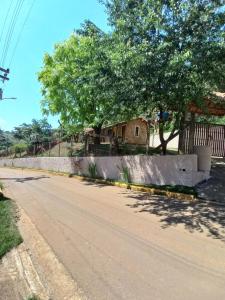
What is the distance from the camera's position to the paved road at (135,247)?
6.31 meters

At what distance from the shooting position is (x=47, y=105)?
1348 inches

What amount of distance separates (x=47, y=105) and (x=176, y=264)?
28287mm

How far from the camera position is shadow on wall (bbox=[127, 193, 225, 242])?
9898 mm

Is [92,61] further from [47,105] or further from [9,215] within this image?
[47,105]

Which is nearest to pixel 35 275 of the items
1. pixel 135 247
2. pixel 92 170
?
pixel 135 247

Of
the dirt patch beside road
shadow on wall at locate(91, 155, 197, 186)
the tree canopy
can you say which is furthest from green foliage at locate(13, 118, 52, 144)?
the dirt patch beside road

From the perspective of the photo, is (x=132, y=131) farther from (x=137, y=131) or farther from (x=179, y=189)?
(x=179, y=189)

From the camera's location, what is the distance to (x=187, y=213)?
38.0ft

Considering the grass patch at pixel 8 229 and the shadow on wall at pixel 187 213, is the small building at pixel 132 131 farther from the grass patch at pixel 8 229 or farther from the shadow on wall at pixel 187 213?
the grass patch at pixel 8 229

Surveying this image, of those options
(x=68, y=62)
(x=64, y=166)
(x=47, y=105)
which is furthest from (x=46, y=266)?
(x=47, y=105)

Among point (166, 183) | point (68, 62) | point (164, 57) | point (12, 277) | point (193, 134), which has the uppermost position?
point (68, 62)

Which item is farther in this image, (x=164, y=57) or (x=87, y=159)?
(x=87, y=159)

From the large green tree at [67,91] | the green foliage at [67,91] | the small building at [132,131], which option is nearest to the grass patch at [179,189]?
the large green tree at [67,91]

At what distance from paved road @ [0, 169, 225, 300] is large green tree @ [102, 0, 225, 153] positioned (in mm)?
3887
